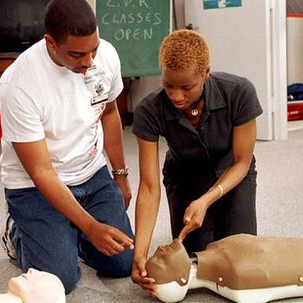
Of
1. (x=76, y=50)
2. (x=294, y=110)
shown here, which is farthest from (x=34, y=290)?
(x=294, y=110)

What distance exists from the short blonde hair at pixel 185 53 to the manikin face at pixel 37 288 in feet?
1.94

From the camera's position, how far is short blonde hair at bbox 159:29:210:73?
4.52 feet

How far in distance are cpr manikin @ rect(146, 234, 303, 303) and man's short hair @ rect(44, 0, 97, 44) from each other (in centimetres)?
58

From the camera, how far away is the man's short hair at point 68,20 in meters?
1.35

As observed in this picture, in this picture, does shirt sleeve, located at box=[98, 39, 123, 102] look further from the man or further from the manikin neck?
the manikin neck

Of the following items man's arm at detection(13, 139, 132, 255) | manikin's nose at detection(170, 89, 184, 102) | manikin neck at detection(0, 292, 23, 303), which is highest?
manikin's nose at detection(170, 89, 184, 102)

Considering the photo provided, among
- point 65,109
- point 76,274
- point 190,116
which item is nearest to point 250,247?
point 190,116

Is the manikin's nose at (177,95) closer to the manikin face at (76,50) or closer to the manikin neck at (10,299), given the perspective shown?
the manikin face at (76,50)

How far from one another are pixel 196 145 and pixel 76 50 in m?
0.46

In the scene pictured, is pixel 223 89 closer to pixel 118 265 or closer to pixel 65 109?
pixel 65 109

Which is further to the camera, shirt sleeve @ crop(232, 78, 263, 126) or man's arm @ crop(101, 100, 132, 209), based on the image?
man's arm @ crop(101, 100, 132, 209)

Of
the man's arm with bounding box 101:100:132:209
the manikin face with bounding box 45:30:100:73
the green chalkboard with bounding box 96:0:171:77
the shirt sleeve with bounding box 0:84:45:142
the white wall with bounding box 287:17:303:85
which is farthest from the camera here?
the white wall with bounding box 287:17:303:85

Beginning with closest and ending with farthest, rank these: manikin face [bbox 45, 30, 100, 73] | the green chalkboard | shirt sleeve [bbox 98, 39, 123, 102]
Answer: manikin face [bbox 45, 30, 100, 73] < shirt sleeve [bbox 98, 39, 123, 102] < the green chalkboard

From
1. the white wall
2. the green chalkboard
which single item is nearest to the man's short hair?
the green chalkboard
